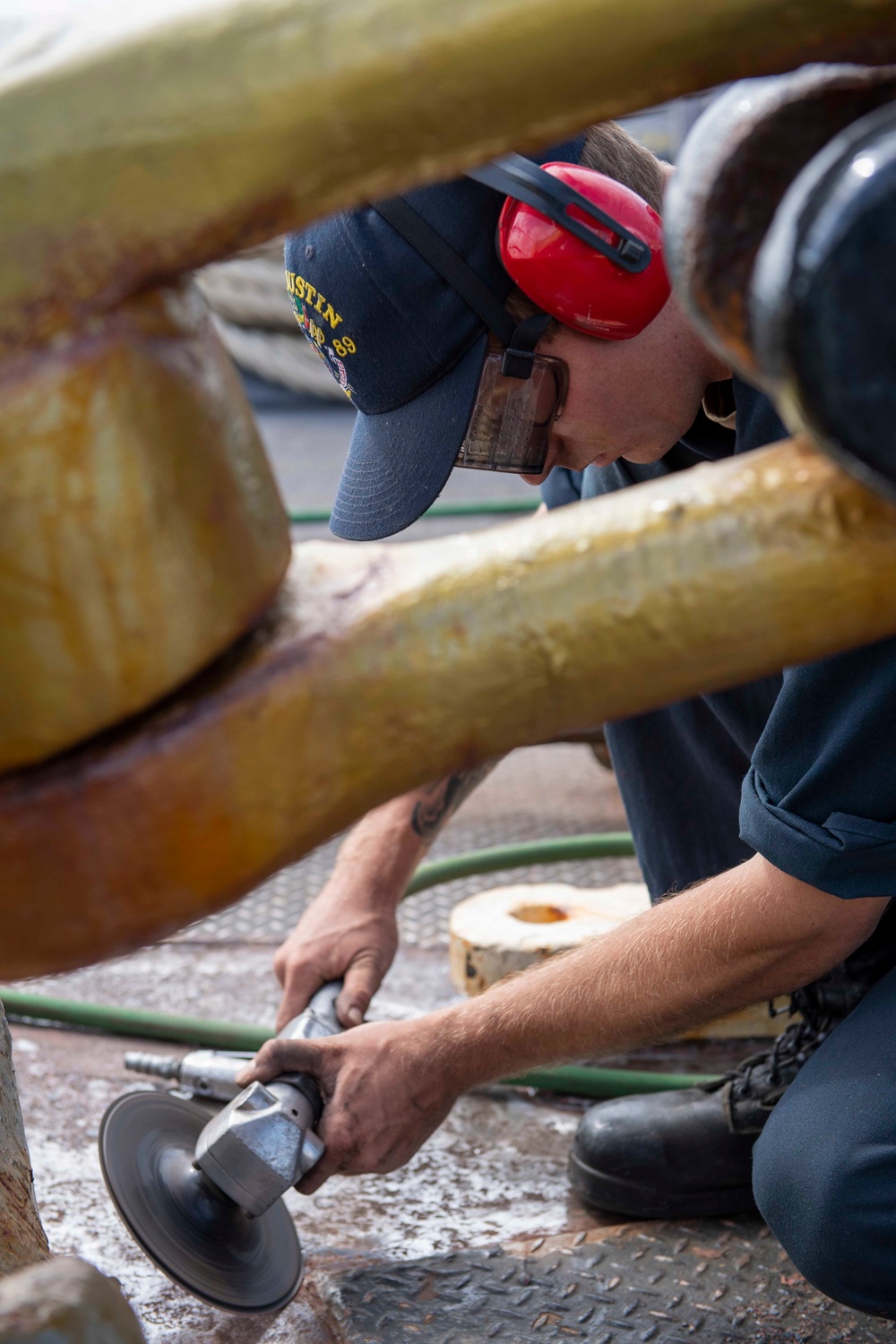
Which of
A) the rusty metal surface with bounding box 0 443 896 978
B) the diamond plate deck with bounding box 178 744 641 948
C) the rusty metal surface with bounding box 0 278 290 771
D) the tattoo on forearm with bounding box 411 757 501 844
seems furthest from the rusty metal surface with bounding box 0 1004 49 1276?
the diamond plate deck with bounding box 178 744 641 948

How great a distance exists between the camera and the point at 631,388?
5.89ft

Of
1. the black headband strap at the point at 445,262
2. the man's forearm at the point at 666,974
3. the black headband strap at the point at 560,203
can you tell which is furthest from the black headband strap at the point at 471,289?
the man's forearm at the point at 666,974

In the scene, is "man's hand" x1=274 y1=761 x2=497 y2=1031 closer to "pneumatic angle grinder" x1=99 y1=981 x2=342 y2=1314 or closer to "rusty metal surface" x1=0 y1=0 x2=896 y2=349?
"pneumatic angle grinder" x1=99 y1=981 x2=342 y2=1314

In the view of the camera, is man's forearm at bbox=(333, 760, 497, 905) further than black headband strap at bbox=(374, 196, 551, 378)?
Yes

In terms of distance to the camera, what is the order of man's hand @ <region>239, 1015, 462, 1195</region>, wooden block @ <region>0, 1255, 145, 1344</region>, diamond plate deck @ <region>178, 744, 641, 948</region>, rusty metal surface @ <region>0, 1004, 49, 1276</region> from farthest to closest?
1. diamond plate deck @ <region>178, 744, 641, 948</region>
2. man's hand @ <region>239, 1015, 462, 1195</region>
3. rusty metal surface @ <region>0, 1004, 49, 1276</region>
4. wooden block @ <region>0, 1255, 145, 1344</region>

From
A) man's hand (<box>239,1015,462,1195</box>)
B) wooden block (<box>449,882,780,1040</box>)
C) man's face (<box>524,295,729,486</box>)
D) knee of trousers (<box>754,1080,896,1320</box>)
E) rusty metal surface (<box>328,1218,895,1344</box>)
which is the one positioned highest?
man's face (<box>524,295,729,486</box>)

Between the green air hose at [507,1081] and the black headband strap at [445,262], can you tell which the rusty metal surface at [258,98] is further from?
the green air hose at [507,1081]

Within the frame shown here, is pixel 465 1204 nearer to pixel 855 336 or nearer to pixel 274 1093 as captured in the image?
pixel 274 1093

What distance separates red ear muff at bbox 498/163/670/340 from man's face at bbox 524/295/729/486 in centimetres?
9

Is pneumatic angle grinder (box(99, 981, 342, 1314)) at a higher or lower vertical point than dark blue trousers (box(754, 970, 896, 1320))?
higher

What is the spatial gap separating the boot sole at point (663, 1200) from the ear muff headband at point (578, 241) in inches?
49.5

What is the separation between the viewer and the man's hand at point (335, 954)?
2.01 meters

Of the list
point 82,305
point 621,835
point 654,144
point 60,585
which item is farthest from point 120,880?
point 654,144

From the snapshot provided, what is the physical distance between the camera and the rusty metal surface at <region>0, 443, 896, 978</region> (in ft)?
2.29
